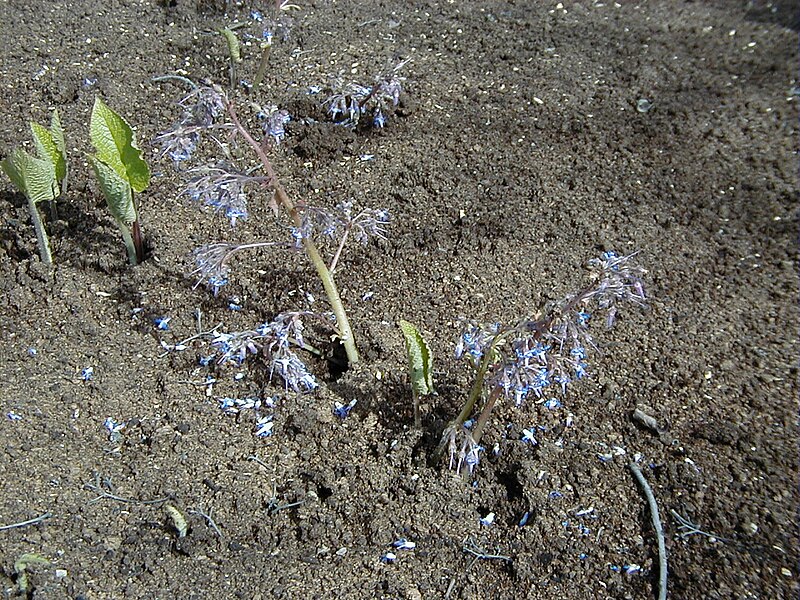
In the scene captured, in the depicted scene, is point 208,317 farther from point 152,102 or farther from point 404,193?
point 152,102

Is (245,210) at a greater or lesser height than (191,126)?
lesser

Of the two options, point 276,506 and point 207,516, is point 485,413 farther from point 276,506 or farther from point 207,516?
point 207,516

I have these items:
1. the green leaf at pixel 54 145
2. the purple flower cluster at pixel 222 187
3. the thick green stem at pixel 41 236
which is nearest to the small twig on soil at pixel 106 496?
the purple flower cluster at pixel 222 187

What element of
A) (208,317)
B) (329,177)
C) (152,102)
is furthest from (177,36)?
(208,317)

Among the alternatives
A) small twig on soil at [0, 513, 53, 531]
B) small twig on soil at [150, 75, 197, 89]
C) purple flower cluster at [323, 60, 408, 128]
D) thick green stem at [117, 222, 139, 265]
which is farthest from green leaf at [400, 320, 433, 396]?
small twig on soil at [150, 75, 197, 89]

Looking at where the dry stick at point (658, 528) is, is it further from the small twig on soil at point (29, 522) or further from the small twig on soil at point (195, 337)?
the small twig on soil at point (29, 522)

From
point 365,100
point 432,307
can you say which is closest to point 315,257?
point 432,307

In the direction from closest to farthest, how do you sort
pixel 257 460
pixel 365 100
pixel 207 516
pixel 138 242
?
pixel 207 516 → pixel 257 460 → pixel 138 242 → pixel 365 100
